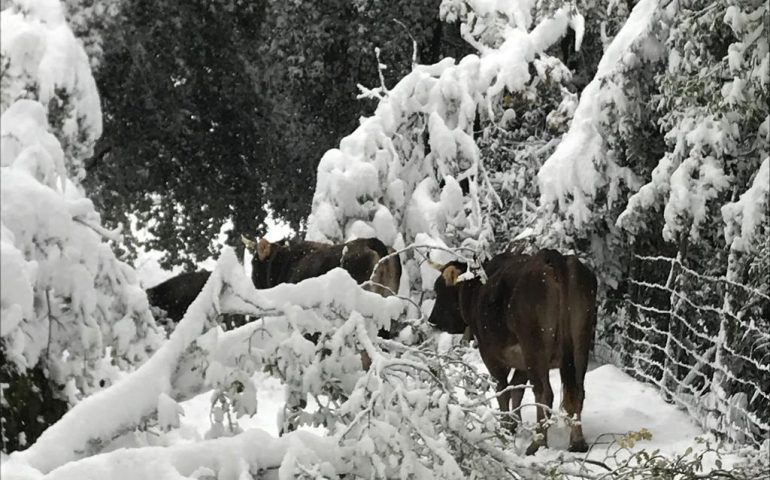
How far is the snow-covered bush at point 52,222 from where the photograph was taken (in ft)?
8.68

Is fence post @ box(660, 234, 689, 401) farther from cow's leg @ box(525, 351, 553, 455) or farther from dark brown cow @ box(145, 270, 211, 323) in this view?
dark brown cow @ box(145, 270, 211, 323)

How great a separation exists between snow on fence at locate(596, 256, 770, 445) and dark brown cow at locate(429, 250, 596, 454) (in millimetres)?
1048

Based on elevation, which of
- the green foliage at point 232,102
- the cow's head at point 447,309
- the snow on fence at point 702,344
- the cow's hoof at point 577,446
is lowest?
the cow's hoof at point 577,446

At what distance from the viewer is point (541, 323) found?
20.4 feet

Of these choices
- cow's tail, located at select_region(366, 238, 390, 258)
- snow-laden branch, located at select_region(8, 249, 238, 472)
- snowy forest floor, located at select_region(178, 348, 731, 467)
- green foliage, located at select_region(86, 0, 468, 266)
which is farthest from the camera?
green foliage, located at select_region(86, 0, 468, 266)

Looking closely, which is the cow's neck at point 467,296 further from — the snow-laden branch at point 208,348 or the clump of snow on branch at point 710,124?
the snow-laden branch at point 208,348

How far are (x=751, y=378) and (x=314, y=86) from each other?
11245mm

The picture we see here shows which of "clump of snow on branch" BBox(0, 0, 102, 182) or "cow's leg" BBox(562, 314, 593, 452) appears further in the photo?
"cow's leg" BBox(562, 314, 593, 452)

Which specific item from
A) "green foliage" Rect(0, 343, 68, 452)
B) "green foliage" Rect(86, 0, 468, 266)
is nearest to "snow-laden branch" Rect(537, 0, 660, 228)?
"green foliage" Rect(0, 343, 68, 452)

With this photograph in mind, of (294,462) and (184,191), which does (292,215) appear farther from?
(294,462)

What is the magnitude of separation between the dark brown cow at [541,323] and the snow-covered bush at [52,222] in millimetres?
3346

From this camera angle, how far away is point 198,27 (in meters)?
16.3

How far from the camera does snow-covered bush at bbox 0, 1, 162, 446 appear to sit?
2.64m

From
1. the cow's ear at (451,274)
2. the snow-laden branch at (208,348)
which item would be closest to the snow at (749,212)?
the cow's ear at (451,274)
